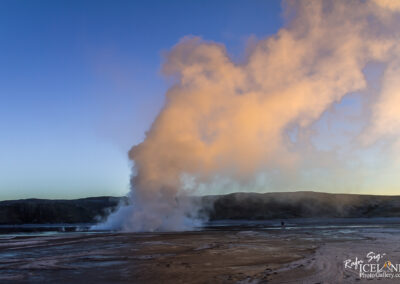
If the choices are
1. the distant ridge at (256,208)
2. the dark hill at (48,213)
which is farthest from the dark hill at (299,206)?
the dark hill at (48,213)

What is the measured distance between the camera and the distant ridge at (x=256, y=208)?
110m

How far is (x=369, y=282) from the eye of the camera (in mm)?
12047

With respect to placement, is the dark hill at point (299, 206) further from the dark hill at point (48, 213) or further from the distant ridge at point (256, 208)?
the dark hill at point (48, 213)

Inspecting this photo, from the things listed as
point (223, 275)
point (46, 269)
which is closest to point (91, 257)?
point (46, 269)

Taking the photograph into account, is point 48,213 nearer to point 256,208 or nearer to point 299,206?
point 256,208

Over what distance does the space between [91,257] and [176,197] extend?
3558cm

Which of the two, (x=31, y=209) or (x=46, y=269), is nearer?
(x=46, y=269)

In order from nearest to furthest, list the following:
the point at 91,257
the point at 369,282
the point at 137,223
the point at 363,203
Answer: the point at 369,282, the point at 91,257, the point at 137,223, the point at 363,203

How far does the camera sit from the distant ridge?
11038cm

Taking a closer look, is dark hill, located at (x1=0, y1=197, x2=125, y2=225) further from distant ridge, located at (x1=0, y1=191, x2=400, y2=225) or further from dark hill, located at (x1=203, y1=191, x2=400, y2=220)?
dark hill, located at (x1=203, y1=191, x2=400, y2=220)

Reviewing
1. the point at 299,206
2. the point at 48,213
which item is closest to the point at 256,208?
the point at 299,206

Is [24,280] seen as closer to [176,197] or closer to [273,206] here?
[176,197]

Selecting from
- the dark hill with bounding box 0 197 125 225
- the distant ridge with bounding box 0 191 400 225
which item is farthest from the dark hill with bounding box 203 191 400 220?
the dark hill with bounding box 0 197 125 225

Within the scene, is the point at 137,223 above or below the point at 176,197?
below
